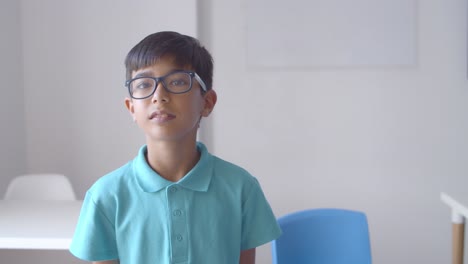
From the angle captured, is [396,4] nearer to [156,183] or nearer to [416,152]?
[416,152]

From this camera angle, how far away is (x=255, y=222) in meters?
0.98

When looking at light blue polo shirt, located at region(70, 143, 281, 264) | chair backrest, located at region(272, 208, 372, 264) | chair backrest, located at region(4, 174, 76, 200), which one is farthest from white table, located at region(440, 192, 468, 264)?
chair backrest, located at region(4, 174, 76, 200)

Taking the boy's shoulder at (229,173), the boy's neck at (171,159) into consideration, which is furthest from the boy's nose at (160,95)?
the boy's shoulder at (229,173)

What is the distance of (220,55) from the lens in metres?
2.64

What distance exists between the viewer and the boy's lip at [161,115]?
2.83ft

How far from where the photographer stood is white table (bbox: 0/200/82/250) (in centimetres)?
144

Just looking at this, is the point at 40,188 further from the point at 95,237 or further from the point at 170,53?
the point at 170,53

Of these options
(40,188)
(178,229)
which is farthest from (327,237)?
(40,188)

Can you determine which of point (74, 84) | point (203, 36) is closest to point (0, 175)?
point (74, 84)

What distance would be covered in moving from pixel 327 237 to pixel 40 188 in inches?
55.3

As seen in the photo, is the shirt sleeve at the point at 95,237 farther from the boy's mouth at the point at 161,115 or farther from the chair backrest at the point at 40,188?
the chair backrest at the point at 40,188

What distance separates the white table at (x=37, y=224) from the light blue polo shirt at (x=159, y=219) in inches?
23.4

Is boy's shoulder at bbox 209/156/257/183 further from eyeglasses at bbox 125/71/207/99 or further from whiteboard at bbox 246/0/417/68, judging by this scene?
whiteboard at bbox 246/0/417/68

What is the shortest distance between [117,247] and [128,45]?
1894 millimetres
